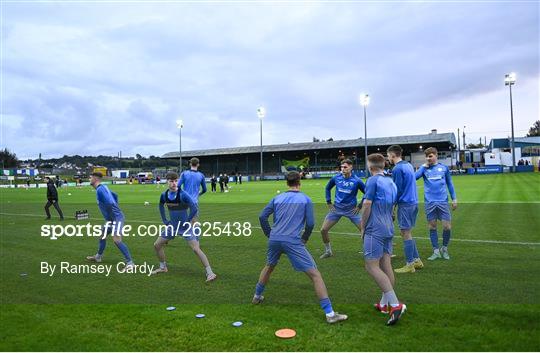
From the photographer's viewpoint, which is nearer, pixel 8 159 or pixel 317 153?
pixel 317 153

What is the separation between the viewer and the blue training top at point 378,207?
16.0 feet

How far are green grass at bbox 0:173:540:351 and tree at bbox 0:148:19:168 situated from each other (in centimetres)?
11422

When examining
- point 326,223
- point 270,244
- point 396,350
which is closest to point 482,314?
point 396,350

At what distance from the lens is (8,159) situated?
10606cm

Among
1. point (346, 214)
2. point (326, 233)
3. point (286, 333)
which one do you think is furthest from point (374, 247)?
point (326, 233)

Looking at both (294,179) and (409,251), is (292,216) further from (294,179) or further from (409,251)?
(409,251)

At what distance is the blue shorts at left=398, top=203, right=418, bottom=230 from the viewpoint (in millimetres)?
7043

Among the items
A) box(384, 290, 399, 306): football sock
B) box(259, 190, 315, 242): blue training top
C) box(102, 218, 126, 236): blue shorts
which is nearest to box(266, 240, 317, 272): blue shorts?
box(259, 190, 315, 242): blue training top

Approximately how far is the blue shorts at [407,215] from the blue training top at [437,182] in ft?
3.44

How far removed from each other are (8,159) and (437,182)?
123 meters

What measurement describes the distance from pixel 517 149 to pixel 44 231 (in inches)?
2983

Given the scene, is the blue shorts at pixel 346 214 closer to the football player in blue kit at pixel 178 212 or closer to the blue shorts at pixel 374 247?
the football player in blue kit at pixel 178 212

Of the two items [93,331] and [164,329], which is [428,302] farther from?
[93,331]

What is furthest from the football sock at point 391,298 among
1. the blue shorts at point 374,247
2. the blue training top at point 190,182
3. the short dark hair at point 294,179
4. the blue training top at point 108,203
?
the blue training top at point 190,182
